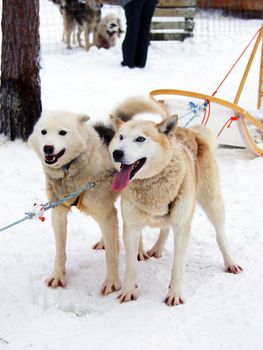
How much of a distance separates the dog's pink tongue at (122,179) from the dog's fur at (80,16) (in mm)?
7833

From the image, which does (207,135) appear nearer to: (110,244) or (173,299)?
(110,244)

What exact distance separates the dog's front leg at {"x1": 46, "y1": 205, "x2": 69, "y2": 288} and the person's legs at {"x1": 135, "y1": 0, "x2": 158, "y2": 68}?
18.5 ft

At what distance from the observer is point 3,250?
3348 mm

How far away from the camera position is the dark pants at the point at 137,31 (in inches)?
306

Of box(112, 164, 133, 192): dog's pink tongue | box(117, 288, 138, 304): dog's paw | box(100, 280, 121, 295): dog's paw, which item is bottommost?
box(100, 280, 121, 295): dog's paw

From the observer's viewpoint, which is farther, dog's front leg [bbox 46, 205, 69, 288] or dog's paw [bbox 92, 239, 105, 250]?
dog's paw [bbox 92, 239, 105, 250]

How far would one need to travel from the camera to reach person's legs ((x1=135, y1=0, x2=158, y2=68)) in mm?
7914

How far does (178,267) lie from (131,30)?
5.93 metres

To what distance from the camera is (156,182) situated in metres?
2.61

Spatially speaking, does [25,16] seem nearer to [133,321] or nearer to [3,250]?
[3,250]

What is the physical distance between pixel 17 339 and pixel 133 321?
23.1 inches

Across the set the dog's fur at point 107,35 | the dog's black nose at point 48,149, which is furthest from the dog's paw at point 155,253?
the dog's fur at point 107,35

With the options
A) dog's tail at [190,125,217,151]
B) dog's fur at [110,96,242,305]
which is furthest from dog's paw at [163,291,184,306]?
dog's tail at [190,125,217,151]

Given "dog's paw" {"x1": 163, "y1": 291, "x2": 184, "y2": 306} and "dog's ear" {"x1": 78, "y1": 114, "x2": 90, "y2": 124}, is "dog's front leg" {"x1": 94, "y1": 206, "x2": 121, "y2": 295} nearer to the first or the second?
"dog's paw" {"x1": 163, "y1": 291, "x2": 184, "y2": 306}
